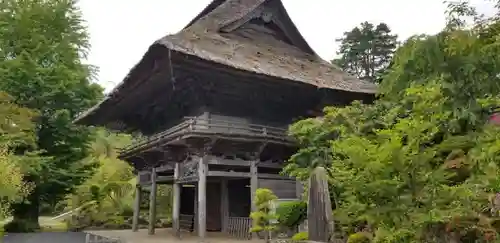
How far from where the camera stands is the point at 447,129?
7.34 m

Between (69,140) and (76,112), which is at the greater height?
(76,112)

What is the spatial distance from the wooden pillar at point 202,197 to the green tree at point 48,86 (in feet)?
29.3

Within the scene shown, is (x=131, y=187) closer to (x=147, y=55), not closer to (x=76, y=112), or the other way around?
(x=76, y=112)

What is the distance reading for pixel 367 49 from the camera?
1321 inches

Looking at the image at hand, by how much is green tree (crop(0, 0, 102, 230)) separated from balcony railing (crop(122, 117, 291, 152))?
7.56 metres

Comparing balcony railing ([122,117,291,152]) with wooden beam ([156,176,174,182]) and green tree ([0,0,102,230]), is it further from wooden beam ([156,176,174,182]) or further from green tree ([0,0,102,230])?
green tree ([0,0,102,230])

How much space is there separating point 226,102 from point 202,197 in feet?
10.9

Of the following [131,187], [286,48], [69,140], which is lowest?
[131,187]

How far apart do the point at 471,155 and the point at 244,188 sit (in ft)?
30.7

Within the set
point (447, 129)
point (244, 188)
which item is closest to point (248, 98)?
point (244, 188)

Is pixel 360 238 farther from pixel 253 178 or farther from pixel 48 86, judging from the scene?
pixel 48 86

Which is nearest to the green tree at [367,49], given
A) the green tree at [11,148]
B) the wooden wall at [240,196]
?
the wooden wall at [240,196]

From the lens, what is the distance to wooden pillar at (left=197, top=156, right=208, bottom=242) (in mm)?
11273

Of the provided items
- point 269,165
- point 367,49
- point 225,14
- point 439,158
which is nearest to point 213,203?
point 269,165
